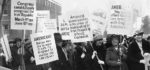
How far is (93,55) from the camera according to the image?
36.1ft

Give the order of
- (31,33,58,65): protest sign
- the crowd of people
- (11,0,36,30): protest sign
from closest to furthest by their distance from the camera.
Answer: the crowd of people
(31,33,58,65): protest sign
(11,0,36,30): protest sign

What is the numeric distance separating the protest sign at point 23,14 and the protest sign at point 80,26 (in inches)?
53.0

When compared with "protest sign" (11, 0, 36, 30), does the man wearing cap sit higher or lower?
lower

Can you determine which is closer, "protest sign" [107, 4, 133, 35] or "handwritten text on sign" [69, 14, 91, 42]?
"protest sign" [107, 4, 133, 35]

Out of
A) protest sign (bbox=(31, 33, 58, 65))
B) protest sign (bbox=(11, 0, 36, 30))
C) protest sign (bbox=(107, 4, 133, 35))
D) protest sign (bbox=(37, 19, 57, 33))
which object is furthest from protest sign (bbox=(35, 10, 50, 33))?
protest sign (bbox=(107, 4, 133, 35))

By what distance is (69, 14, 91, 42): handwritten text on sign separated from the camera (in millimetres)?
11469

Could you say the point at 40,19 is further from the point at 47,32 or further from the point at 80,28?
the point at 47,32

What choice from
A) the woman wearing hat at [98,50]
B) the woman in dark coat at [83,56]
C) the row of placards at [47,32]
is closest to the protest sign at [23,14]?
the row of placards at [47,32]

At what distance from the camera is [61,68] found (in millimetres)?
11211

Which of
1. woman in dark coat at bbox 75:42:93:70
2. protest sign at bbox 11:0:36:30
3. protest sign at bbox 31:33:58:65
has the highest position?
protest sign at bbox 11:0:36:30

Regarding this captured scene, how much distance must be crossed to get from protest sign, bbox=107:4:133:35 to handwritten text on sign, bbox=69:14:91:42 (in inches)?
34.6

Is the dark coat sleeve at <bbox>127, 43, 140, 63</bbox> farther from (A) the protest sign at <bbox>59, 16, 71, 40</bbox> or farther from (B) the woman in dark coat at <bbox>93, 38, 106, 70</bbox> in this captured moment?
(A) the protest sign at <bbox>59, 16, 71, 40</bbox>

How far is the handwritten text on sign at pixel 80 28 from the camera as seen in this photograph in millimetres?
11469

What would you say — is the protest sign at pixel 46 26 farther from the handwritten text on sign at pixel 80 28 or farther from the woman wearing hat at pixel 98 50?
the woman wearing hat at pixel 98 50
